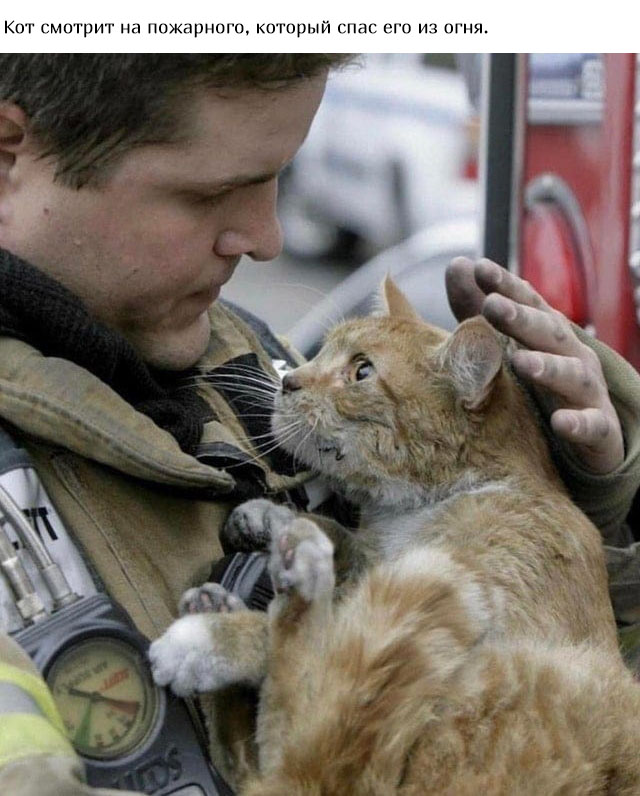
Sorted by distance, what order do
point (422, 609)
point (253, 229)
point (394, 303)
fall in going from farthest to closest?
point (394, 303)
point (253, 229)
point (422, 609)

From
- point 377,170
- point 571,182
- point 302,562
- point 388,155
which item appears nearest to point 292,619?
point 302,562

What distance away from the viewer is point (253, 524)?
166 centimetres

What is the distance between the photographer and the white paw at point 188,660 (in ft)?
4.72

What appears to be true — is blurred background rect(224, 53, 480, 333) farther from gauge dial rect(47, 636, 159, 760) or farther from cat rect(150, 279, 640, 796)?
gauge dial rect(47, 636, 159, 760)

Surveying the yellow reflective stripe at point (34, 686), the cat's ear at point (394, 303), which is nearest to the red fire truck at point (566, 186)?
the cat's ear at point (394, 303)

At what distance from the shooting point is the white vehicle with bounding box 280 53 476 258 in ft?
20.9

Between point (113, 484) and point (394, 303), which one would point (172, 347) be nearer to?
point (113, 484)

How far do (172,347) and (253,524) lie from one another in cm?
30

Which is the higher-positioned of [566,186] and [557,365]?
[566,186]

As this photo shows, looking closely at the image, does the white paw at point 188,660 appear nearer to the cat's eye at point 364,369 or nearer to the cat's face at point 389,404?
the cat's face at point 389,404

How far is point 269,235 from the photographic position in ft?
5.80

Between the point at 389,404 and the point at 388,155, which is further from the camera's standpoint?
the point at 388,155

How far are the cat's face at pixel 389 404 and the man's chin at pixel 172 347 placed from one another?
0.55ft
